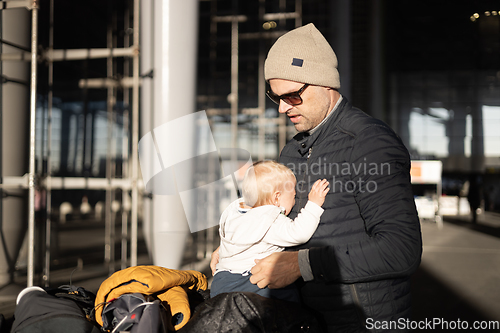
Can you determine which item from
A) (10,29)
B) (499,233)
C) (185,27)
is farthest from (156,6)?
(499,233)

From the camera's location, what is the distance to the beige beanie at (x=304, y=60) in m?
1.55

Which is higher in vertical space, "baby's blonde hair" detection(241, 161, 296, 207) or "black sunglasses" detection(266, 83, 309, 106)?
"black sunglasses" detection(266, 83, 309, 106)

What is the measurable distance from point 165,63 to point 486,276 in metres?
6.28

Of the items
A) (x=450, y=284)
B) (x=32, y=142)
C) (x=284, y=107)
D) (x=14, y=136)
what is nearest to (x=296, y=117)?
(x=284, y=107)

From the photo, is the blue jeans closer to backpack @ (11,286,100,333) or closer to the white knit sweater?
the white knit sweater

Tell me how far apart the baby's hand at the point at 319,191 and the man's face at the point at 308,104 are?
0.83 ft

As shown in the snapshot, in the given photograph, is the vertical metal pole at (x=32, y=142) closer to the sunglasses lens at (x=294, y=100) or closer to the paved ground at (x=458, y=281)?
the sunglasses lens at (x=294, y=100)

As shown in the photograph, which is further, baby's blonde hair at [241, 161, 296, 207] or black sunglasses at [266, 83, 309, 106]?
baby's blonde hair at [241, 161, 296, 207]

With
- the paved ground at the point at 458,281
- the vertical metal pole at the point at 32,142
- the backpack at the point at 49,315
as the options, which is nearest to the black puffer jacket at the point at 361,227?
the backpack at the point at 49,315

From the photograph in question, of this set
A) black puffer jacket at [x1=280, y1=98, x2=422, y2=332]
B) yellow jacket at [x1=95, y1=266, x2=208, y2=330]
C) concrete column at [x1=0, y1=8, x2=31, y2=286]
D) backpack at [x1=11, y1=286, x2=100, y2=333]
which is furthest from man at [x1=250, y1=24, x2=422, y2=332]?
concrete column at [x1=0, y1=8, x2=31, y2=286]

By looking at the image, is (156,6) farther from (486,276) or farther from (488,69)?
(488,69)

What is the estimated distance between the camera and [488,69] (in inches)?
1120

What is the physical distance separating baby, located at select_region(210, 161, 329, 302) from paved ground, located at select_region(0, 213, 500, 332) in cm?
174

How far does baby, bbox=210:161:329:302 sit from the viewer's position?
154 cm
